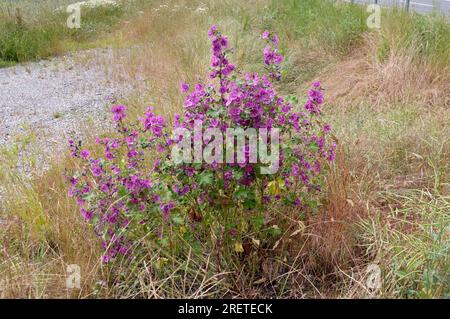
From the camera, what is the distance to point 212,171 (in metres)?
1.96

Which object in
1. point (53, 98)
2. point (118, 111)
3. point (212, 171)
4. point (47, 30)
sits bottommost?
point (53, 98)

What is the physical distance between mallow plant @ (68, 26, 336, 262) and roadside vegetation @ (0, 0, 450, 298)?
0.08 m

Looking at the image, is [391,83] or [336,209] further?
[391,83]

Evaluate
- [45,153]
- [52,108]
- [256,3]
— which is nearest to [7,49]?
[52,108]

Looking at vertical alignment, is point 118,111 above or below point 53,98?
above

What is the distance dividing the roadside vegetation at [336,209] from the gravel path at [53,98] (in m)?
0.47

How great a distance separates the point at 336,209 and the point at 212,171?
71 centimetres

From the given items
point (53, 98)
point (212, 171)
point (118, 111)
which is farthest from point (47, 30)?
point (212, 171)

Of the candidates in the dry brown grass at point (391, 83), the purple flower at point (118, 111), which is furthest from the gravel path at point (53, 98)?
the dry brown grass at point (391, 83)

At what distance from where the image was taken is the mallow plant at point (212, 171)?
1.91 meters

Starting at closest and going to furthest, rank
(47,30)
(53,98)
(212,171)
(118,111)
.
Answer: (212,171)
(118,111)
(53,98)
(47,30)

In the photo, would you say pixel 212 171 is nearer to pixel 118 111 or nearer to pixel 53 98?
pixel 118 111

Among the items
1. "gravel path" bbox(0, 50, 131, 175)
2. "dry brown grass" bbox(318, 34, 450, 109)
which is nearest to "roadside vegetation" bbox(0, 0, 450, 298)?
"dry brown grass" bbox(318, 34, 450, 109)

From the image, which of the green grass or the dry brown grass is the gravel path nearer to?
the green grass
